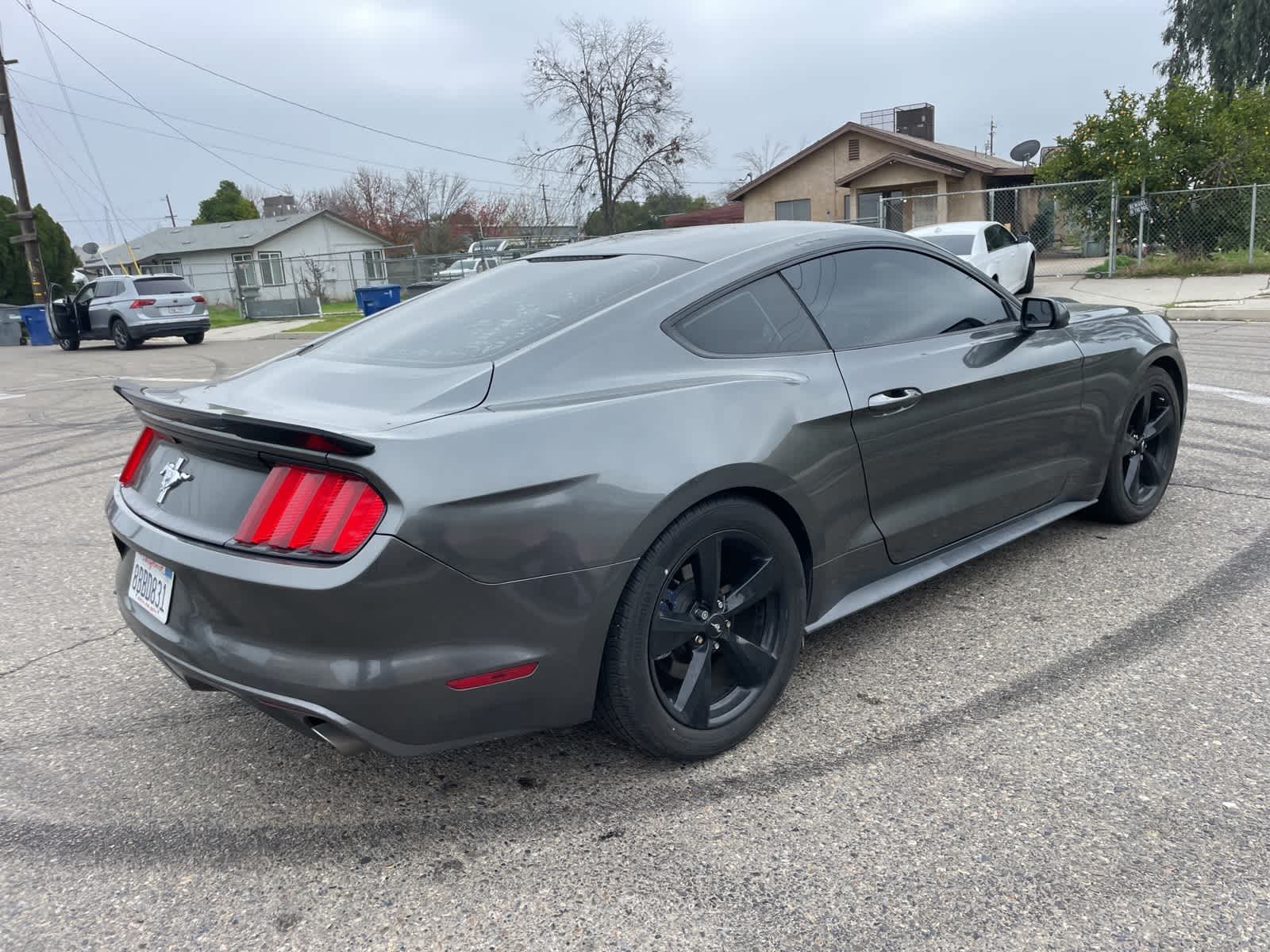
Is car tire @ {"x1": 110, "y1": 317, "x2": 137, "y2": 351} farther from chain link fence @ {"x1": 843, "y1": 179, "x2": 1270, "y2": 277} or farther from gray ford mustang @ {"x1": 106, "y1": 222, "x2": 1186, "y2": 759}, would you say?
gray ford mustang @ {"x1": 106, "y1": 222, "x2": 1186, "y2": 759}

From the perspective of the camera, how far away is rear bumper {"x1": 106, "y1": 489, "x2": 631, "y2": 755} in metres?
2.23

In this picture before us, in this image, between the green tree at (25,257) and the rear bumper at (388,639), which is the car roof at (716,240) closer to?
the rear bumper at (388,639)

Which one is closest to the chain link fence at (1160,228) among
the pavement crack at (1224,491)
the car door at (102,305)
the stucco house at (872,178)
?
the stucco house at (872,178)

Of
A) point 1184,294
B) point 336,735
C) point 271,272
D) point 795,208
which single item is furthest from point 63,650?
point 271,272

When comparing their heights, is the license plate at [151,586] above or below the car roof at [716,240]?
below

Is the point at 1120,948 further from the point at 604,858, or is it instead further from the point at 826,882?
Answer: the point at 604,858

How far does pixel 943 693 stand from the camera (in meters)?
3.16

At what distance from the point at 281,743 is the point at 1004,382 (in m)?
2.77

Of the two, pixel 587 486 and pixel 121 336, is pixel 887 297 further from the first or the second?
pixel 121 336

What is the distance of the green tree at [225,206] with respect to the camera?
7331 centimetres

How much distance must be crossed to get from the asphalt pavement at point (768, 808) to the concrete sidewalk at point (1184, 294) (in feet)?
40.2

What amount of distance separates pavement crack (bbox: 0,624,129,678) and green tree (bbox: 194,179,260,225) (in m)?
75.5

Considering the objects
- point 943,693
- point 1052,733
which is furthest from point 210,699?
point 1052,733

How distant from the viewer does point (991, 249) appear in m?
14.6
